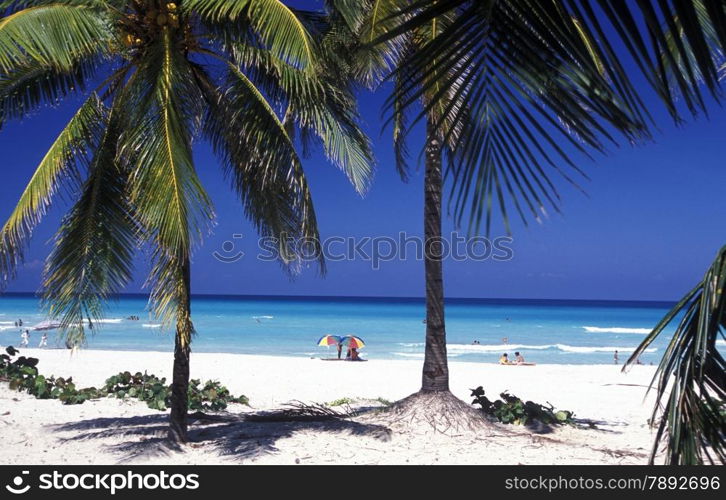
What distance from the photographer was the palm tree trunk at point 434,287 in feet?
27.4

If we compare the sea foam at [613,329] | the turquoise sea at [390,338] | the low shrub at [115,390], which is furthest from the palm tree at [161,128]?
the sea foam at [613,329]

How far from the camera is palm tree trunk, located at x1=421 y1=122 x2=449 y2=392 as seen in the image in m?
8.36

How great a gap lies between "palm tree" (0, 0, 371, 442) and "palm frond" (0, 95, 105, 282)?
0.01 meters

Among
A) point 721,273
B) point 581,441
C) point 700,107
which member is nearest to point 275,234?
point 581,441

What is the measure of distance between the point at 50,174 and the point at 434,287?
4743mm

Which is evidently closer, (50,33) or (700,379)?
(700,379)

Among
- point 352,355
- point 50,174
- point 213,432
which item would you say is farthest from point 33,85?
point 352,355

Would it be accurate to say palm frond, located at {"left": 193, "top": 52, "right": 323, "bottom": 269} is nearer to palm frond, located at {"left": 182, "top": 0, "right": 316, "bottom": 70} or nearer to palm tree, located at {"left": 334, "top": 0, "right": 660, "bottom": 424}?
palm frond, located at {"left": 182, "top": 0, "right": 316, "bottom": 70}

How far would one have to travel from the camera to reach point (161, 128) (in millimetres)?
5730

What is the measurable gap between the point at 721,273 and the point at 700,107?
1.16 metres

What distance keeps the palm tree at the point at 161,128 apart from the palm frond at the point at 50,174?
0.04 feet

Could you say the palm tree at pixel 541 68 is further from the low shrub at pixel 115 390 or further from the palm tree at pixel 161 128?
the low shrub at pixel 115 390

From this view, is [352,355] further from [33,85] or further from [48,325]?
[33,85]

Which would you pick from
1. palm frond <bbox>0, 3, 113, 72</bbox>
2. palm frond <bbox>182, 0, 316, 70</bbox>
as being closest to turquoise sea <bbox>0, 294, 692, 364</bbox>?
palm frond <bbox>0, 3, 113, 72</bbox>
